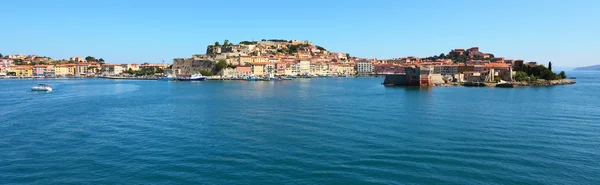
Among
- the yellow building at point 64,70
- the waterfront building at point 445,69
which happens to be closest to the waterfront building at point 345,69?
the waterfront building at point 445,69

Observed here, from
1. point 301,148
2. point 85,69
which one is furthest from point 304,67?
point 301,148

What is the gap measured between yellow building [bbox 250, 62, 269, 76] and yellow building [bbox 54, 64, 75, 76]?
2829 centimetres

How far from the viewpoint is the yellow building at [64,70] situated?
6094 centimetres

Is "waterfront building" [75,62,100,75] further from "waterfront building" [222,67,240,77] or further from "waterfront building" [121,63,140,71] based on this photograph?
"waterfront building" [222,67,240,77]

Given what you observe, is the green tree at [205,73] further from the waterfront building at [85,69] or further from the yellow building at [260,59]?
the waterfront building at [85,69]

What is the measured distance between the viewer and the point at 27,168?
7.19 meters

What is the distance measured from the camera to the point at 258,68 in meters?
53.5

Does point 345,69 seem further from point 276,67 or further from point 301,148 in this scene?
point 301,148

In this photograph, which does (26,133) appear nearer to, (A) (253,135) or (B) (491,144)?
(A) (253,135)

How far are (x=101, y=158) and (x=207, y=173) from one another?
232 centimetres

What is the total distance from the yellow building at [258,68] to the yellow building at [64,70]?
28.3 meters

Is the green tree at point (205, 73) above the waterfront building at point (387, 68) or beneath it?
beneath

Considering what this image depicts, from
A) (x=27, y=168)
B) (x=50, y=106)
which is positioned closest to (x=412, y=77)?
(x=50, y=106)

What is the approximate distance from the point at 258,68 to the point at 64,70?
29.7 metres
